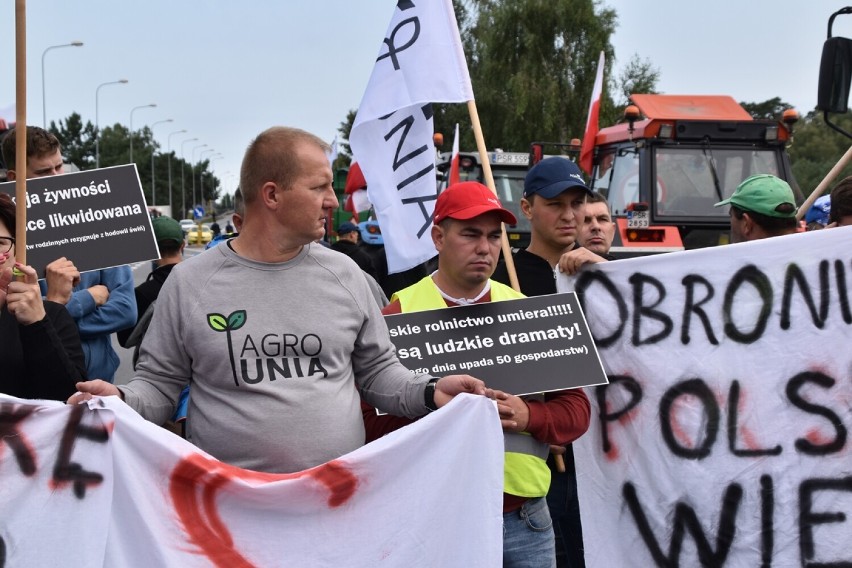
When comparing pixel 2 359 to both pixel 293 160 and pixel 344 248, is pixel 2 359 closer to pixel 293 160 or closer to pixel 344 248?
pixel 293 160

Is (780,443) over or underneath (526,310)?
underneath

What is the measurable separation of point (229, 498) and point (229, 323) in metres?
0.50

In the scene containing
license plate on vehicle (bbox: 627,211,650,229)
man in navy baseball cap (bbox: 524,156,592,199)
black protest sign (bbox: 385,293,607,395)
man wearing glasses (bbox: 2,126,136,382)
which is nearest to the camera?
black protest sign (bbox: 385,293,607,395)

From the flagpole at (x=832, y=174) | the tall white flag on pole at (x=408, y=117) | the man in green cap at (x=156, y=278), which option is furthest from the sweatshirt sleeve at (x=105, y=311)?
the flagpole at (x=832, y=174)

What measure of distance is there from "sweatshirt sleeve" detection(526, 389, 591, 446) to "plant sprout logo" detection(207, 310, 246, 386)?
929 mm

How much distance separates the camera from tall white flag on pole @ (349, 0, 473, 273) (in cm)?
484

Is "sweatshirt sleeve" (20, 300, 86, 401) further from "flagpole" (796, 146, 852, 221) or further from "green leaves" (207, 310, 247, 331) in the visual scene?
"flagpole" (796, 146, 852, 221)

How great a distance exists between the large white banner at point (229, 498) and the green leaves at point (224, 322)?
305mm

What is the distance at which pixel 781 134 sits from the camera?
1018 centimetres

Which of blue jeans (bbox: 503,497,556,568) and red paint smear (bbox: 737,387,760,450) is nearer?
blue jeans (bbox: 503,497,556,568)

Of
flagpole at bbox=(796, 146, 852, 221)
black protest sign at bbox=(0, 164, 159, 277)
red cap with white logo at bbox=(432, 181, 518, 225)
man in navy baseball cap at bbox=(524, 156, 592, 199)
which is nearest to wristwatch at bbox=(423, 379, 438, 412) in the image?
red cap with white logo at bbox=(432, 181, 518, 225)

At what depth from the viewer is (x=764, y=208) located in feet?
13.8

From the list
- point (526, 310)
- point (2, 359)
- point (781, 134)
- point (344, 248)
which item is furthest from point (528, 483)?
point (781, 134)

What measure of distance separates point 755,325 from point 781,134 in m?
7.04
